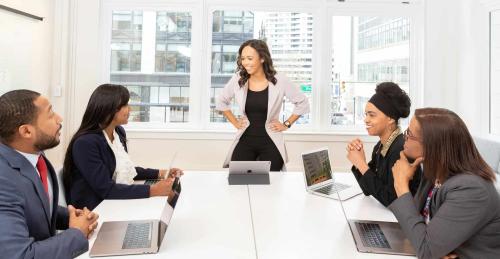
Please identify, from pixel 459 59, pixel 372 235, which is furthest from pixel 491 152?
pixel 372 235

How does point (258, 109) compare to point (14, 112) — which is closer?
point (14, 112)

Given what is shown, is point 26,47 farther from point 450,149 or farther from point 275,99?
point 450,149

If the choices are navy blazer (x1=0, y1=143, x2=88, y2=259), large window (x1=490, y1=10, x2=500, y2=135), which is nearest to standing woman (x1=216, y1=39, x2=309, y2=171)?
navy blazer (x1=0, y1=143, x2=88, y2=259)

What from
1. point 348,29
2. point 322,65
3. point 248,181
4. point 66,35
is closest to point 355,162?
point 248,181

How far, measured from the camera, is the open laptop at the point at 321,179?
6.86 ft

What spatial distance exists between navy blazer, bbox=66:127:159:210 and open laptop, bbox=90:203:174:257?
36 centimetres

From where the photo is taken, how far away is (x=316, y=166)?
2.16m

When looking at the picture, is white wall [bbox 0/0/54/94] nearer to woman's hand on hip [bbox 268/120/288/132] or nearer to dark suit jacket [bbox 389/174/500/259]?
woman's hand on hip [bbox 268/120/288/132]

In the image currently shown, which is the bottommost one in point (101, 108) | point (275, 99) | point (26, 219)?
point (26, 219)

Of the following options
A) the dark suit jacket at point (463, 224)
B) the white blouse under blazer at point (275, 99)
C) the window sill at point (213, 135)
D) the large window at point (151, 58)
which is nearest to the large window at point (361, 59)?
the window sill at point (213, 135)

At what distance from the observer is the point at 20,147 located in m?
1.25

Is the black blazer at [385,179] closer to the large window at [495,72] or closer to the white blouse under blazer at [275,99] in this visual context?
the white blouse under blazer at [275,99]

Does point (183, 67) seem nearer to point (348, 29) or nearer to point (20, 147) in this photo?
point (348, 29)

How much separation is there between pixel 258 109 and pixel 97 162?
137 centimetres
